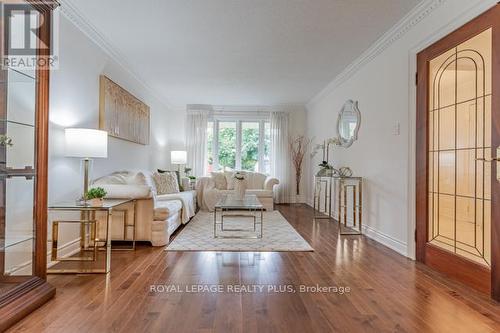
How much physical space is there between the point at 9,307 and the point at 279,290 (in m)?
1.69

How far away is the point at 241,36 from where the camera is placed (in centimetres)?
362

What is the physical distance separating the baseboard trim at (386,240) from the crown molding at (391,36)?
7.47ft

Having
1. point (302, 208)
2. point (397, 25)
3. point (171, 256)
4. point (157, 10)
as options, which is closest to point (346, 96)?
point (397, 25)

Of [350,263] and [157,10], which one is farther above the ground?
[157,10]

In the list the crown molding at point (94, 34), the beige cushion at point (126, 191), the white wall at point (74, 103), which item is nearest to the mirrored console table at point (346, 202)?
the beige cushion at point (126, 191)

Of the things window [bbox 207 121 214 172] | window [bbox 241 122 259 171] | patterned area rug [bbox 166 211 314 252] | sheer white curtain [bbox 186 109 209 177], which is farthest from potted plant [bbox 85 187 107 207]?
window [bbox 241 122 259 171]

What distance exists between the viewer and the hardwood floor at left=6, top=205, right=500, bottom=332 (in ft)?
5.72

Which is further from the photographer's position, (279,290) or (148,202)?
(148,202)

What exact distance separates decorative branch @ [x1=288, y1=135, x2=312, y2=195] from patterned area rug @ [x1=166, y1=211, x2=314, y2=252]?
2713mm

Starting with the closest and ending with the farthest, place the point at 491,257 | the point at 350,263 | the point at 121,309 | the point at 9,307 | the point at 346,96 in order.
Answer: the point at 9,307, the point at 121,309, the point at 491,257, the point at 350,263, the point at 346,96

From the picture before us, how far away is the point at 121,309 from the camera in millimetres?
1929

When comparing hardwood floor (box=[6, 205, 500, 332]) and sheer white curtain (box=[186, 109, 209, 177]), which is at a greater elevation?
sheer white curtain (box=[186, 109, 209, 177])

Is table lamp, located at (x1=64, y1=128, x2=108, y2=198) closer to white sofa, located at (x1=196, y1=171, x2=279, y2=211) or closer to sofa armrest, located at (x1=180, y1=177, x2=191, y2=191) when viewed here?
sofa armrest, located at (x1=180, y1=177, x2=191, y2=191)

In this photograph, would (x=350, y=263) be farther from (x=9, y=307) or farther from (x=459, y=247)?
(x=9, y=307)
